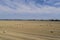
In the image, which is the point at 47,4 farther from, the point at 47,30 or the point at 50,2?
the point at 47,30

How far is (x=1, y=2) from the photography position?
1314mm

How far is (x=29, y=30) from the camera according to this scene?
1.21 metres

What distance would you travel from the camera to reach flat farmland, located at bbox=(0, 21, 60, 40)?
111 cm

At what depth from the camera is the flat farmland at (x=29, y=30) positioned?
111 centimetres

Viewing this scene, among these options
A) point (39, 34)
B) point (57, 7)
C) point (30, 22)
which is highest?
point (57, 7)

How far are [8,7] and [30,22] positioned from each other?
29 centimetres

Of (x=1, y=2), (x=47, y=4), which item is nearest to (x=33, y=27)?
(x=47, y=4)

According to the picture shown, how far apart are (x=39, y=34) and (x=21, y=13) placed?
0.99 ft

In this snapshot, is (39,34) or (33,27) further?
(33,27)

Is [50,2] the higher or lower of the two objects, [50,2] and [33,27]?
the higher

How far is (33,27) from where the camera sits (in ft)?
4.05

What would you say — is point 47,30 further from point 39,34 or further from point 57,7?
point 57,7

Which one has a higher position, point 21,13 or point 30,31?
point 21,13

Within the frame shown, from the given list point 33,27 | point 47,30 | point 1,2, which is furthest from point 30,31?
point 1,2
